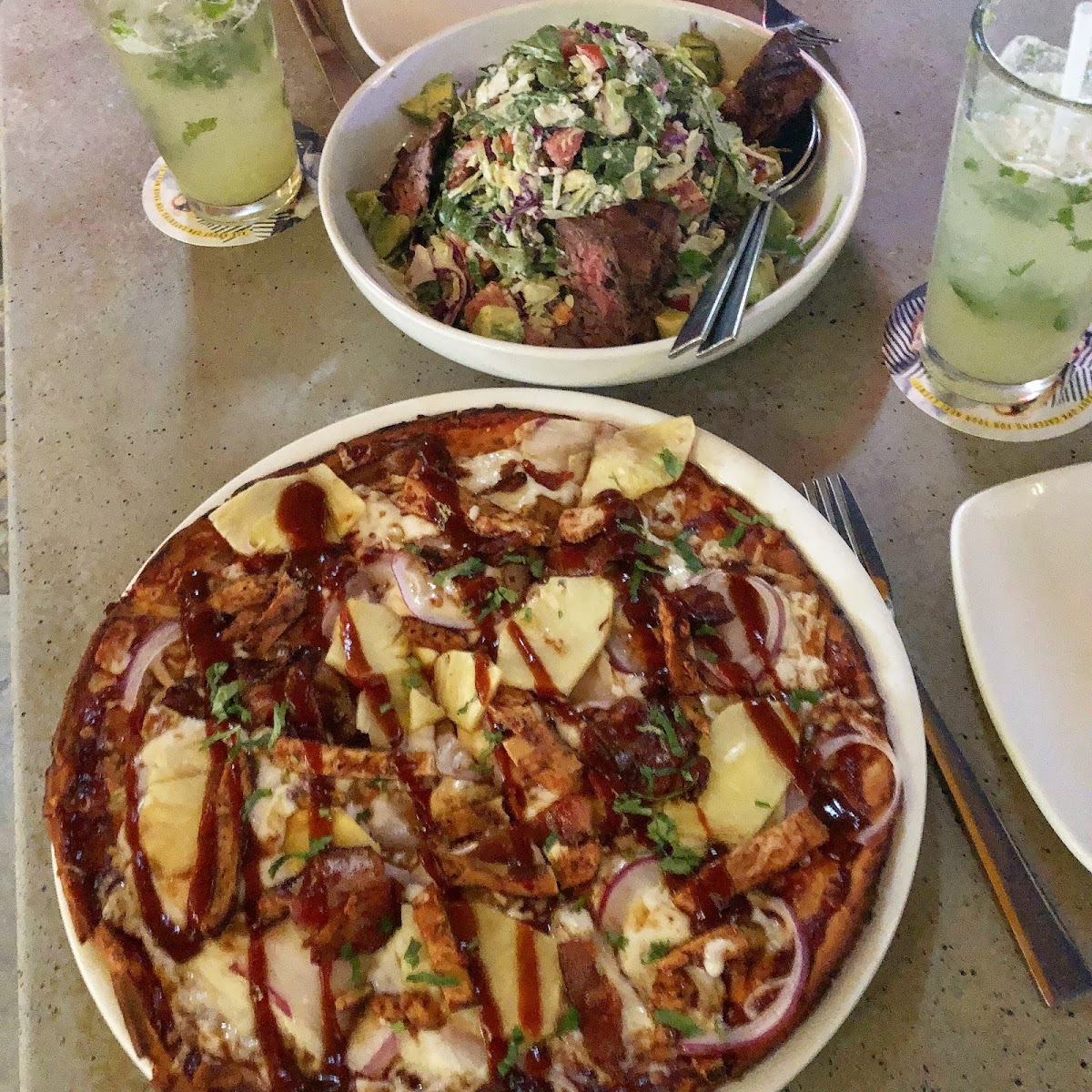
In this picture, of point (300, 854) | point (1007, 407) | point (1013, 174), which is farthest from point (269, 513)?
point (1007, 407)

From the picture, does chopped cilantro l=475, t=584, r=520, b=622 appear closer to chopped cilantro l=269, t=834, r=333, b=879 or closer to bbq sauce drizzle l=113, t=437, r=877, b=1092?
bbq sauce drizzle l=113, t=437, r=877, b=1092

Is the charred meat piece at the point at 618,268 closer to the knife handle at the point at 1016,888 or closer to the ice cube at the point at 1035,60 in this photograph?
the ice cube at the point at 1035,60

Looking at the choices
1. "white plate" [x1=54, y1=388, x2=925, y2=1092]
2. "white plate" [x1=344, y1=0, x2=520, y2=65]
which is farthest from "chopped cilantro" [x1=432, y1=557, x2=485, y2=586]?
"white plate" [x1=344, y1=0, x2=520, y2=65]

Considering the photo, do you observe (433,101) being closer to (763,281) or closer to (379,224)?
(379,224)

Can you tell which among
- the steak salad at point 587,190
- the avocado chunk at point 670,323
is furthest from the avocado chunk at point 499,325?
the avocado chunk at point 670,323

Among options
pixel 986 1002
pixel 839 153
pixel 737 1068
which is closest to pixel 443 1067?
pixel 737 1068
